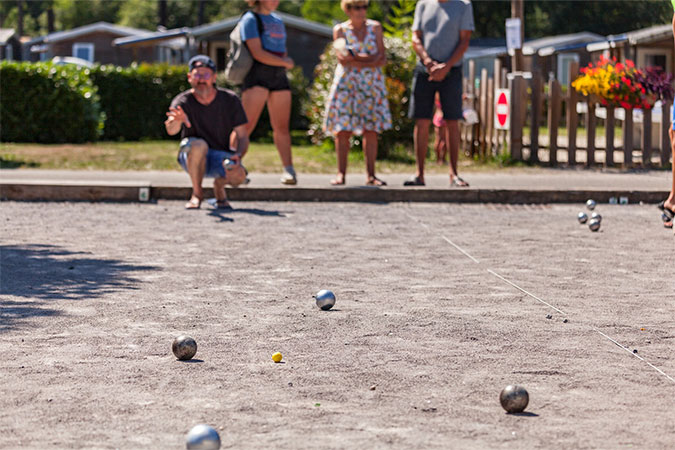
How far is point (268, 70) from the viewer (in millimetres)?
11781

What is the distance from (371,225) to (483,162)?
243 inches

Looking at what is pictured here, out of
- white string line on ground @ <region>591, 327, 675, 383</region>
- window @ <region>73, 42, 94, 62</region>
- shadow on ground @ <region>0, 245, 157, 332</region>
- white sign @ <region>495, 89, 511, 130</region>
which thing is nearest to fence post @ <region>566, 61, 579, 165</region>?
white sign @ <region>495, 89, 511, 130</region>

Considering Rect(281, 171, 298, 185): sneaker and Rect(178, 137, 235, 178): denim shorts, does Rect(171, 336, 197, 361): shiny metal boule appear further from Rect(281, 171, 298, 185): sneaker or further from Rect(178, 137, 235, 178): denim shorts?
Rect(281, 171, 298, 185): sneaker

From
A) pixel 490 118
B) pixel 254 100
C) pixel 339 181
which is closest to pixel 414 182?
pixel 339 181

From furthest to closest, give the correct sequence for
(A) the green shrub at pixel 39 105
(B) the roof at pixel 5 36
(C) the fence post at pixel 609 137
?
(B) the roof at pixel 5 36, (A) the green shrub at pixel 39 105, (C) the fence post at pixel 609 137

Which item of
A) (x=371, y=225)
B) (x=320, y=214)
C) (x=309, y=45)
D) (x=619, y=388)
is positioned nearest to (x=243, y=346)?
(x=619, y=388)

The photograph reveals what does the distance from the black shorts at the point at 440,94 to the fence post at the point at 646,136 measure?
12.6 feet

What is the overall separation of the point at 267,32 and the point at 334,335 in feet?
22.2

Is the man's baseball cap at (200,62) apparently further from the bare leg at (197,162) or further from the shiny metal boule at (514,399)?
the shiny metal boule at (514,399)

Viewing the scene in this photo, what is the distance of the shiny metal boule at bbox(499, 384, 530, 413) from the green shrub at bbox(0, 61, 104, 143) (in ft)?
58.4

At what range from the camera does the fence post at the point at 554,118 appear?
591 inches

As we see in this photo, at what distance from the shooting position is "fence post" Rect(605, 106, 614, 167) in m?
14.9

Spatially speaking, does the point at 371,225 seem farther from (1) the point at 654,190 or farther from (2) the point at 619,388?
(2) the point at 619,388

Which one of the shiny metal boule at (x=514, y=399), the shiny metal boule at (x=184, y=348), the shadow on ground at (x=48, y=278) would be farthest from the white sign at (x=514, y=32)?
the shiny metal boule at (x=514, y=399)
